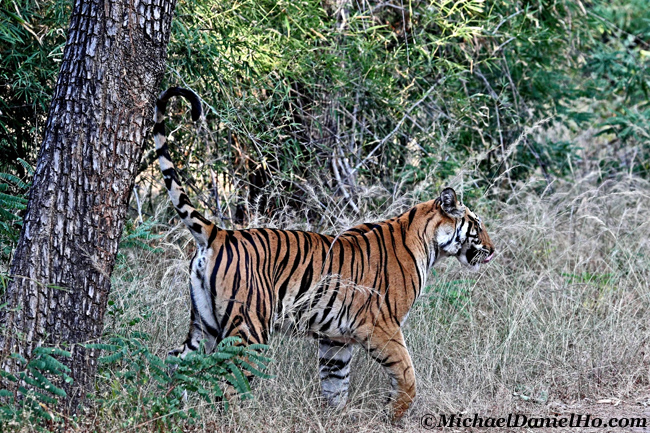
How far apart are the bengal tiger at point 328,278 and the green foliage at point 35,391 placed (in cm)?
92

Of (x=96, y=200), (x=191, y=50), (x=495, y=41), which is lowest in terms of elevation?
(x=96, y=200)

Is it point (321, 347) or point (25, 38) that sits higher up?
point (25, 38)

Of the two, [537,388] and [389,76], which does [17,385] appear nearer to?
[537,388]

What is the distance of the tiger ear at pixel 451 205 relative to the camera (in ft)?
16.7

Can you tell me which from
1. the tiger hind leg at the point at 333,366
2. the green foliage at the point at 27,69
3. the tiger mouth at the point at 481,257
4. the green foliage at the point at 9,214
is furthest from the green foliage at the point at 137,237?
the tiger mouth at the point at 481,257

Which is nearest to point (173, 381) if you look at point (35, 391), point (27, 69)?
point (35, 391)

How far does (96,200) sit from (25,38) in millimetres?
2480

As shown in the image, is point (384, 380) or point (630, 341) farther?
point (630, 341)

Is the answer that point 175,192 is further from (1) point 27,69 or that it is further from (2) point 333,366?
(1) point 27,69

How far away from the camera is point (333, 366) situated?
499cm

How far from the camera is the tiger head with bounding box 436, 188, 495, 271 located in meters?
5.16

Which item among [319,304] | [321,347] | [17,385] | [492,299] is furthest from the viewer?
[492,299]

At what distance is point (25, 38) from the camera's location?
565cm

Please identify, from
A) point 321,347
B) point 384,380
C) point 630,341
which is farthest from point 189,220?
point 630,341
